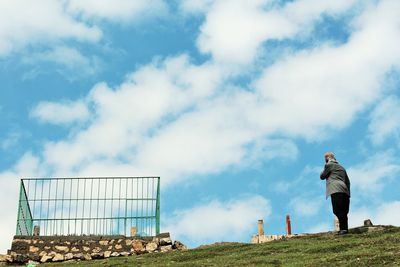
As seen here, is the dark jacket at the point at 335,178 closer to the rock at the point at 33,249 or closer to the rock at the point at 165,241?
the rock at the point at 165,241

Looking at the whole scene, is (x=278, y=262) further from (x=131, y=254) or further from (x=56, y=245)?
(x=56, y=245)

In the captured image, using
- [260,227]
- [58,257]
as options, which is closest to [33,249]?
[58,257]

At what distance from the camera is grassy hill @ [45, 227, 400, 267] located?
43.5 feet

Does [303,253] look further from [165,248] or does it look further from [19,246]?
[19,246]

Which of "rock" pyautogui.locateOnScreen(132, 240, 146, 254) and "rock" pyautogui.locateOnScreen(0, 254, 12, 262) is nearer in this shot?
"rock" pyautogui.locateOnScreen(0, 254, 12, 262)

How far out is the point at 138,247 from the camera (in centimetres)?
2059

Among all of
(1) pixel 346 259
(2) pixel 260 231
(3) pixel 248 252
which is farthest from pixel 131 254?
(2) pixel 260 231

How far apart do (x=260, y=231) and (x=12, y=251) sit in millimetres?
13476

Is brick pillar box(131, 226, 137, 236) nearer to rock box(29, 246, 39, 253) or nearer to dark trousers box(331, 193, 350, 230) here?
rock box(29, 246, 39, 253)

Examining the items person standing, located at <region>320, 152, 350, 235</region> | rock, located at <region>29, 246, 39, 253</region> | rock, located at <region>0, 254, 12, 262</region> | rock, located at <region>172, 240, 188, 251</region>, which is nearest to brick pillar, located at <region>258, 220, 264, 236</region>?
rock, located at <region>172, 240, 188, 251</region>

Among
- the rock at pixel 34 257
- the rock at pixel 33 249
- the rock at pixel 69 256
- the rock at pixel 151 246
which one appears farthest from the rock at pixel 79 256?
the rock at pixel 151 246

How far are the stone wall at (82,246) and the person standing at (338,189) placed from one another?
5251 mm

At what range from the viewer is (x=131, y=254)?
2028 cm

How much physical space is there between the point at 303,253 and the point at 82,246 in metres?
8.34
